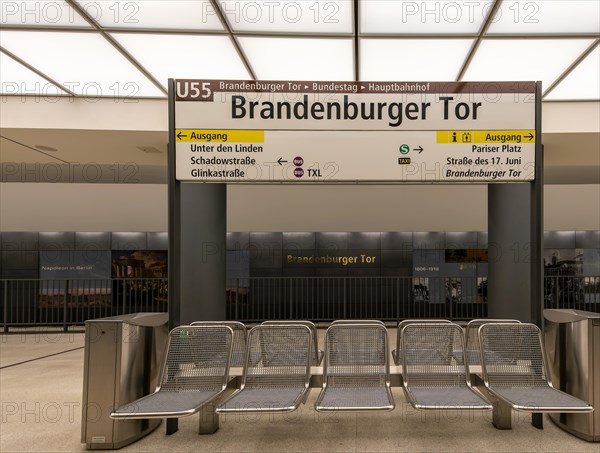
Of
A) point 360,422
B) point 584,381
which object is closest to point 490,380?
point 584,381

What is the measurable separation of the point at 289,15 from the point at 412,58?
1.74 meters

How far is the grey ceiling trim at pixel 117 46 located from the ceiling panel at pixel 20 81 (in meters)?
1.39

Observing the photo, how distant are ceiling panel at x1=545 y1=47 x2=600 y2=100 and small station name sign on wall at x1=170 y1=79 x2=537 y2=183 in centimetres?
182

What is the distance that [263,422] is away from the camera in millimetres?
3951

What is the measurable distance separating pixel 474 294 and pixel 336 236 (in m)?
3.84

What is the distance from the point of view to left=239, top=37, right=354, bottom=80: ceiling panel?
15.2 ft

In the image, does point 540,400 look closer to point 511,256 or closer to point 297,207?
point 511,256

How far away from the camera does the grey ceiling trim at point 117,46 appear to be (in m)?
3.98

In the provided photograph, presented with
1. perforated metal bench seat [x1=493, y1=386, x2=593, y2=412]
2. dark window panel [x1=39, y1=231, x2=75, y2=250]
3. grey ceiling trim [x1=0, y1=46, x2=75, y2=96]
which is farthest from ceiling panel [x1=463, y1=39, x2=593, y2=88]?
dark window panel [x1=39, y1=231, x2=75, y2=250]

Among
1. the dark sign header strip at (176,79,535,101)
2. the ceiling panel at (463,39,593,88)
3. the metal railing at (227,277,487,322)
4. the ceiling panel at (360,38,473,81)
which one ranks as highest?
the ceiling panel at (360,38,473,81)

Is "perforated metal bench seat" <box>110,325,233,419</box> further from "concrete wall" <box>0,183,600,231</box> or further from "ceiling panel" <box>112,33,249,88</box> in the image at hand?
"concrete wall" <box>0,183,600,231</box>

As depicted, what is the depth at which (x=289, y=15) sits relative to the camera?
4117 mm

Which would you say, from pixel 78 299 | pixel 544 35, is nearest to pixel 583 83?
pixel 544 35

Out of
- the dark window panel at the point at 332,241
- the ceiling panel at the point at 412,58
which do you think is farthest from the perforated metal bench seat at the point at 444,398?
the dark window panel at the point at 332,241
